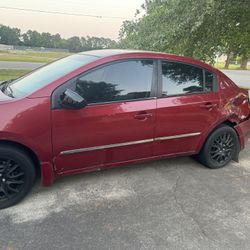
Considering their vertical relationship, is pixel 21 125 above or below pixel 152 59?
below

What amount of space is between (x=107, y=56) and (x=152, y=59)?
1.93 feet

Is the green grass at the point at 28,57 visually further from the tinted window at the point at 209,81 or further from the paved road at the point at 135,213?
the paved road at the point at 135,213

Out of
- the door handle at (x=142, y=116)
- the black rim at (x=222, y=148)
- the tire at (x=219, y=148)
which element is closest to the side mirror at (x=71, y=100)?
the door handle at (x=142, y=116)

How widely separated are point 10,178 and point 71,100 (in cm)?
101

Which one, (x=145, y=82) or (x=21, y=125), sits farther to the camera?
(x=145, y=82)

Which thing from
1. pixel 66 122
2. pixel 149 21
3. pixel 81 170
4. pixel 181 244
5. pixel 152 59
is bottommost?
pixel 181 244

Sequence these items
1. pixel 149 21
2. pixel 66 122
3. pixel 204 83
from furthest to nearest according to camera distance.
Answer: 1. pixel 149 21
2. pixel 204 83
3. pixel 66 122

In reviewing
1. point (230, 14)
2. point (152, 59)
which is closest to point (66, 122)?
point (152, 59)

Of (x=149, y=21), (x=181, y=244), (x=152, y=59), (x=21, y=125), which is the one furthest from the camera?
(x=149, y=21)

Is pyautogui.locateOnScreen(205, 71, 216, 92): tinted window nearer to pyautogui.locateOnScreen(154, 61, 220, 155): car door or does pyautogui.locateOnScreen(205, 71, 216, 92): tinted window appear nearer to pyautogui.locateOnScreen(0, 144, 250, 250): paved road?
pyautogui.locateOnScreen(154, 61, 220, 155): car door

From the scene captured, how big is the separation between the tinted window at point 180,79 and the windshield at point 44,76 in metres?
0.95

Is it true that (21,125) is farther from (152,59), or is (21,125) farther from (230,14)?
(230,14)

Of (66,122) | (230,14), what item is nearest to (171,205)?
(66,122)

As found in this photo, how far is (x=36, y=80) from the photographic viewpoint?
357 cm
